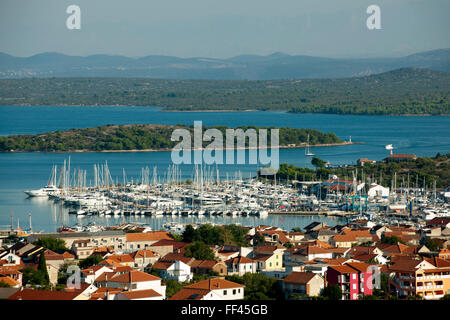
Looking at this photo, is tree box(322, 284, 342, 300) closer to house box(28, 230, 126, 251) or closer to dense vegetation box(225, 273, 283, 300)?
dense vegetation box(225, 273, 283, 300)

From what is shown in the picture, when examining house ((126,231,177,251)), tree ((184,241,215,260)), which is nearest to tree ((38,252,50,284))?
tree ((184,241,215,260))

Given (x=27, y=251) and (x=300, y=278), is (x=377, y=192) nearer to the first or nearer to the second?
(x=27, y=251)

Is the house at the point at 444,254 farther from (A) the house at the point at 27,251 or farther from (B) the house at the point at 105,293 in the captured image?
(A) the house at the point at 27,251

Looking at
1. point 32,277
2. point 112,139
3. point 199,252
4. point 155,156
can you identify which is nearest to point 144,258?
point 199,252

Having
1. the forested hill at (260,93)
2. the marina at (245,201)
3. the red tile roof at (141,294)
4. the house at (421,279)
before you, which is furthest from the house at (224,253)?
the forested hill at (260,93)
